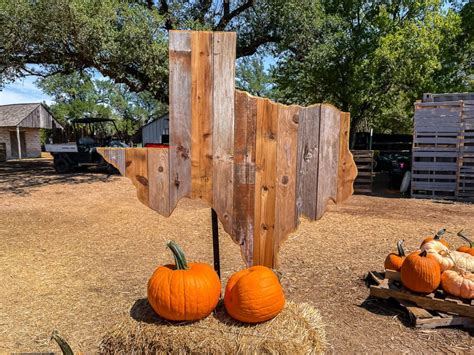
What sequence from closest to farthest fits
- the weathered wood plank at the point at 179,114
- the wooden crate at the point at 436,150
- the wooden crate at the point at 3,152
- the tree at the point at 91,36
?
the weathered wood plank at the point at 179,114 → the wooden crate at the point at 436,150 → the tree at the point at 91,36 → the wooden crate at the point at 3,152

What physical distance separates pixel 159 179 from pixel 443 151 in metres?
10.2

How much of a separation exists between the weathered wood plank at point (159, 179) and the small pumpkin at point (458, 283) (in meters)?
2.56

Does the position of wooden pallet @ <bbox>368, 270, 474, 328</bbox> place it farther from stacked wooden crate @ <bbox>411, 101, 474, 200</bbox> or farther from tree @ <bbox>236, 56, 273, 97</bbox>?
tree @ <bbox>236, 56, 273, 97</bbox>

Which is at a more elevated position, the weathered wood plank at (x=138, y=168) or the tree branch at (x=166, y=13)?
the tree branch at (x=166, y=13)

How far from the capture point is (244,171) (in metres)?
2.58

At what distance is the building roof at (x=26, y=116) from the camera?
30266mm

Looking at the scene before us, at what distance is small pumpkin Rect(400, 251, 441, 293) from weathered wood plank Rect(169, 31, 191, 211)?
7.14 ft

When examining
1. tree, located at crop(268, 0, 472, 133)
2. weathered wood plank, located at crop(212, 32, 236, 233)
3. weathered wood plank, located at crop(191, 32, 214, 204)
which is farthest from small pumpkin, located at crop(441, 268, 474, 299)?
tree, located at crop(268, 0, 472, 133)

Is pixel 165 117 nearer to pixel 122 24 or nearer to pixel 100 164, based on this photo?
pixel 100 164

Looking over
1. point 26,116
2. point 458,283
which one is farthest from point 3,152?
point 458,283

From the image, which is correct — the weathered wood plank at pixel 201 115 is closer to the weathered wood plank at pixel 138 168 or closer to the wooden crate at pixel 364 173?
the weathered wood plank at pixel 138 168

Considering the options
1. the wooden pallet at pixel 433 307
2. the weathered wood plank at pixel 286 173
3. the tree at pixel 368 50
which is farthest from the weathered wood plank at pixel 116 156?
the tree at pixel 368 50

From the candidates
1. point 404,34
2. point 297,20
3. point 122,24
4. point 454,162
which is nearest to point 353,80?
point 404,34

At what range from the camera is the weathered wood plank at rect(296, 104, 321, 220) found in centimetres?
261
